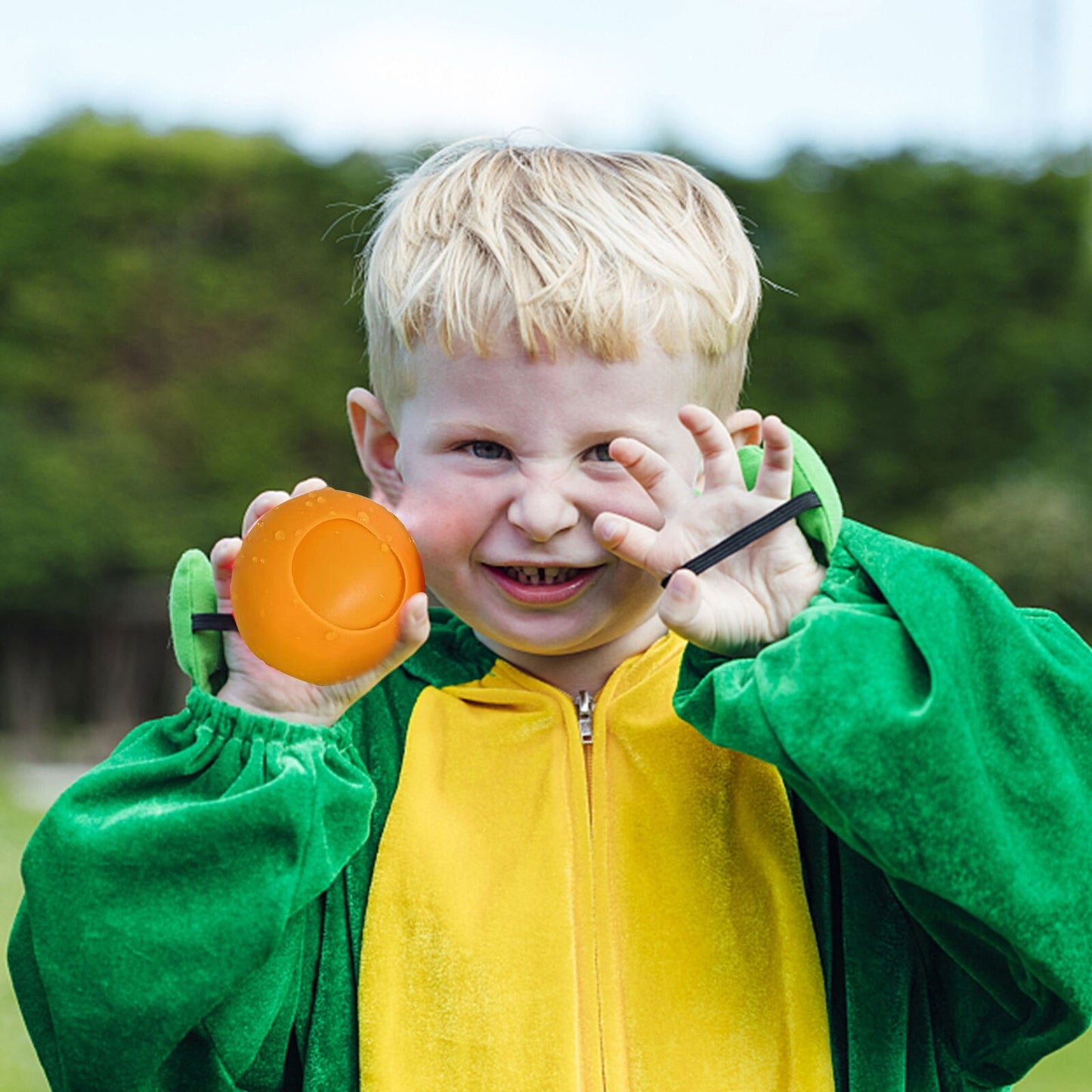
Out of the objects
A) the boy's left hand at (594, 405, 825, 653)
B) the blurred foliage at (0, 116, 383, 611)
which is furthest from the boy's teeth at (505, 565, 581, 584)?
the blurred foliage at (0, 116, 383, 611)

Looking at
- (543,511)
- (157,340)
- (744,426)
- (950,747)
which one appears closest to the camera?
(950,747)

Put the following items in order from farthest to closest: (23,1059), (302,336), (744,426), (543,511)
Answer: (302,336)
(23,1059)
(744,426)
(543,511)

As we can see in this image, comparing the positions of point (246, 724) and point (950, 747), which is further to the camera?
point (246, 724)

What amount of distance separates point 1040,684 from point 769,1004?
0.55m

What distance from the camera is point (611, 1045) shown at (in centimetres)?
181

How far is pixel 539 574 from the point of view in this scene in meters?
1.98

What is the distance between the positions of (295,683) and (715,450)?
63cm

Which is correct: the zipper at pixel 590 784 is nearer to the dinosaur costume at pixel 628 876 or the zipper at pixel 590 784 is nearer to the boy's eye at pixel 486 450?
the dinosaur costume at pixel 628 876

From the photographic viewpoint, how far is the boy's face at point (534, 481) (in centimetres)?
187

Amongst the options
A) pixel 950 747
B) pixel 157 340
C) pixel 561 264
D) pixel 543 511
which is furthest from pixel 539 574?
pixel 157 340

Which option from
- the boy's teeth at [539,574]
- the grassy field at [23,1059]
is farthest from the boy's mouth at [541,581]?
the grassy field at [23,1059]

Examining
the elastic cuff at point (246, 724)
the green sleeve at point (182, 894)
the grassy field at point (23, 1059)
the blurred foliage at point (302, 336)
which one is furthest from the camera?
the blurred foliage at point (302, 336)

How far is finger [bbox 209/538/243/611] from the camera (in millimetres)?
1937

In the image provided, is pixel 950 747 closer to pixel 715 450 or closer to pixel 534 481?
pixel 715 450
